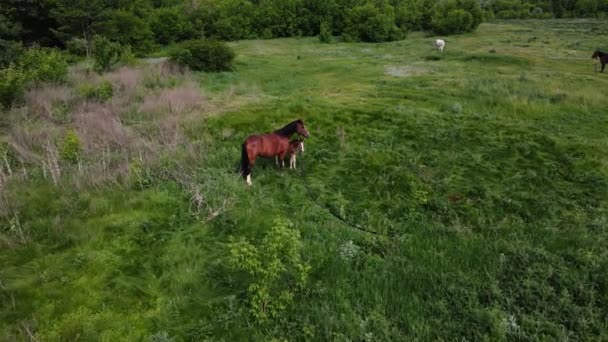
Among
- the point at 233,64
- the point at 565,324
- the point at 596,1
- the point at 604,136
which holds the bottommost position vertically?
the point at 565,324

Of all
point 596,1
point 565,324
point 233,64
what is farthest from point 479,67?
point 596,1

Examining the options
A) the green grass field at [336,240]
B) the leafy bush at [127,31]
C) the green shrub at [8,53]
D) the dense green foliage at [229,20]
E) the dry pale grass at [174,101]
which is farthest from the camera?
the leafy bush at [127,31]

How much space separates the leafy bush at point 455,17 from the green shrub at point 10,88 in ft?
137

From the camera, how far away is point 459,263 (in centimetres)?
620

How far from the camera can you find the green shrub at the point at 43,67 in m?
16.3

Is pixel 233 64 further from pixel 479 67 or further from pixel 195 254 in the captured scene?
pixel 195 254

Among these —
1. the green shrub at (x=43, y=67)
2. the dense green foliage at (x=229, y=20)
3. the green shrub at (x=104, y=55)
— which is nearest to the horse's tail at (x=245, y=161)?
the green shrub at (x=43, y=67)

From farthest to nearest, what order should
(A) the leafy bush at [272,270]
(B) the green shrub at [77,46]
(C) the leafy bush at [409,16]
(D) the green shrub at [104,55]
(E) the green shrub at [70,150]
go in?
(C) the leafy bush at [409,16] → (B) the green shrub at [77,46] → (D) the green shrub at [104,55] → (E) the green shrub at [70,150] → (A) the leafy bush at [272,270]

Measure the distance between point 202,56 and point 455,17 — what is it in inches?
1295

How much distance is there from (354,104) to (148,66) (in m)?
11.9

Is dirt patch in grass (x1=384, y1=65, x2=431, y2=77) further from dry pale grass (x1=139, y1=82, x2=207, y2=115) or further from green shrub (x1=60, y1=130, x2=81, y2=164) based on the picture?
green shrub (x1=60, y1=130, x2=81, y2=164)

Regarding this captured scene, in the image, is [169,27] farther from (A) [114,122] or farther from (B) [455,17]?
(A) [114,122]

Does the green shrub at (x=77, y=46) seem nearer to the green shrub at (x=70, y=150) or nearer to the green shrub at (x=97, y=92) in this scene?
the green shrub at (x=97, y=92)

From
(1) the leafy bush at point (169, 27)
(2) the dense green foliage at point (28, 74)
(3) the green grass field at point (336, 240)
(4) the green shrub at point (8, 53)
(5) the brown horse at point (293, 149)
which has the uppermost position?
(1) the leafy bush at point (169, 27)
